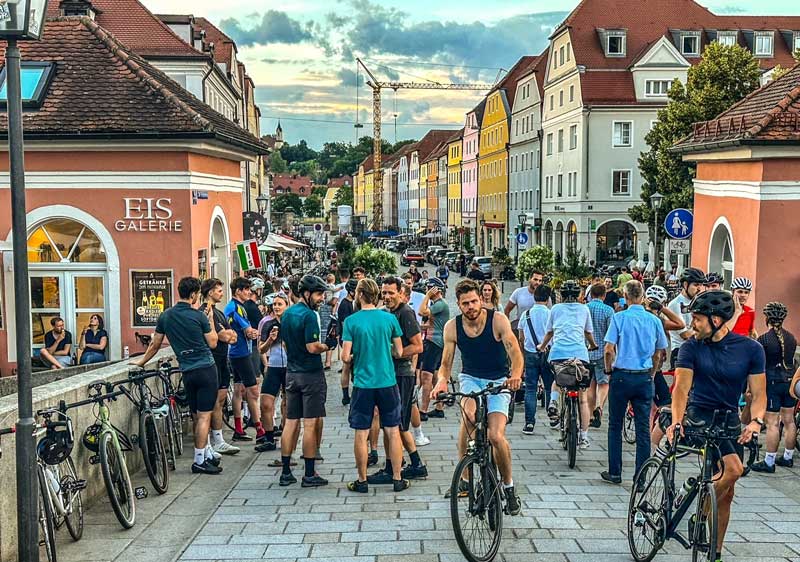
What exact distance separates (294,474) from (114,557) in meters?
2.94

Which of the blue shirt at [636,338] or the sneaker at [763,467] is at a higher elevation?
the blue shirt at [636,338]

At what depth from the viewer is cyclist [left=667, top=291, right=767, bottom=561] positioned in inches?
237

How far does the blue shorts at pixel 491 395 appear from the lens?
7.19 metres

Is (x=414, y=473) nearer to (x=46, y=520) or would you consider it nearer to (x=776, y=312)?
(x=46, y=520)

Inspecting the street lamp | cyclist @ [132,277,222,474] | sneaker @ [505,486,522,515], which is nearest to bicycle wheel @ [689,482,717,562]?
sneaker @ [505,486,522,515]

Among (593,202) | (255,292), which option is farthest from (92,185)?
(593,202)

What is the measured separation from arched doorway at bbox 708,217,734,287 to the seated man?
12.2 meters

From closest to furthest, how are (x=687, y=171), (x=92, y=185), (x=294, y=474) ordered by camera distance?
1. (x=294, y=474)
2. (x=92, y=185)
3. (x=687, y=171)

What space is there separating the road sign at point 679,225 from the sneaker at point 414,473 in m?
9.63

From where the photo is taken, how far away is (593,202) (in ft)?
173

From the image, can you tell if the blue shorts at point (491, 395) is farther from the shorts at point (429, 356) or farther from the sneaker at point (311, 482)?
the shorts at point (429, 356)

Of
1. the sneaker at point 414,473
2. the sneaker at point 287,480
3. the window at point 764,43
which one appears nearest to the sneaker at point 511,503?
the sneaker at point 414,473

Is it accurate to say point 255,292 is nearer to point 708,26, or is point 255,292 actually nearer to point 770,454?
point 770,454

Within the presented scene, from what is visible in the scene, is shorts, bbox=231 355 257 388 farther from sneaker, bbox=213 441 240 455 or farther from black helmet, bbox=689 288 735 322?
Result: black helmet, bbox=689 288 735 322
